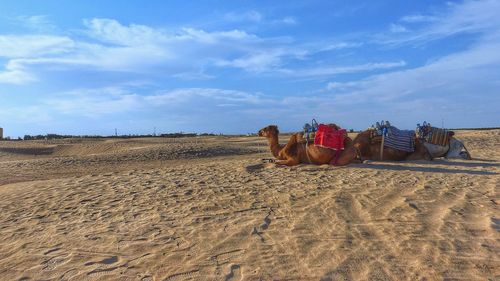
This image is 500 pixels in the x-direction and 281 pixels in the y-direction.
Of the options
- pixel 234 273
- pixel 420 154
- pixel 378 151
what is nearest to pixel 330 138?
pixel 378 151

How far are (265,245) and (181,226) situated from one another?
4.90 feet

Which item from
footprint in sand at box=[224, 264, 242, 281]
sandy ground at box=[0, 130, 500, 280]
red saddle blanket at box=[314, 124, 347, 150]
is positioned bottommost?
footprint in sand at box=[224, 264, 242, 281]

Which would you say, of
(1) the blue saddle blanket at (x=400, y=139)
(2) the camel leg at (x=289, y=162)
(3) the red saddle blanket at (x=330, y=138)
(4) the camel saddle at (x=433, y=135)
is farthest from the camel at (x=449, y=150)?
(2) the camel leg at (x=289, y=162)

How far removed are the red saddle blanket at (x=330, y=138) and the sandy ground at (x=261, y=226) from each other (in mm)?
755

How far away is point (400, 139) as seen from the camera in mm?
12641

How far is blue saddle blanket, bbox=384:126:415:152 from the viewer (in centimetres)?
1250

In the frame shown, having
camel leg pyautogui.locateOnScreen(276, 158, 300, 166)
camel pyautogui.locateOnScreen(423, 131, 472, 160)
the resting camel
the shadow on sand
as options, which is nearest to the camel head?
the resting camel

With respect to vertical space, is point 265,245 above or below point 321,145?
below

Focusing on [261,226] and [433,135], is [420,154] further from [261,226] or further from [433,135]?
[261,226]

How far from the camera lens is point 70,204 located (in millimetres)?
8320

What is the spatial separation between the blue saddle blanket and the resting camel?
0.13 m

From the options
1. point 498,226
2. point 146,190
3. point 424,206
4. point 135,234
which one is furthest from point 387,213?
point 146,190

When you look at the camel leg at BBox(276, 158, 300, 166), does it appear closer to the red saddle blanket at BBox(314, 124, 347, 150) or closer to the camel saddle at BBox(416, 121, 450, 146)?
the red saddle blanket at BBox(314, 124, 347, 150)

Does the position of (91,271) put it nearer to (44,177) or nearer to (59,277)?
(59,277)
